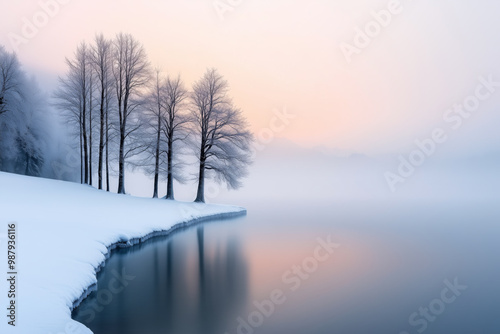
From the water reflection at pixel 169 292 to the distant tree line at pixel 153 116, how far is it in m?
15.3

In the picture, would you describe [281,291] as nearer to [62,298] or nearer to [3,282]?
[62,298]

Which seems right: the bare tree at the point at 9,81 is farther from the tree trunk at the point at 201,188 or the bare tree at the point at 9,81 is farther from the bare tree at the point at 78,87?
the tree trunk at the point at 201,188

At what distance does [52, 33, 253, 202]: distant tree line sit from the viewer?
102 ft

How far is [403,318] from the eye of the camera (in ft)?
33.1

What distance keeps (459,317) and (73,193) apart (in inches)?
899

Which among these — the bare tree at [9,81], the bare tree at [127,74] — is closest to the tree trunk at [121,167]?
the bare tree at [127,74]

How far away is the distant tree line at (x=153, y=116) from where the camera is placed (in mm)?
31234

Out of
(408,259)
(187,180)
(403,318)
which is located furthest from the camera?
(187,180)

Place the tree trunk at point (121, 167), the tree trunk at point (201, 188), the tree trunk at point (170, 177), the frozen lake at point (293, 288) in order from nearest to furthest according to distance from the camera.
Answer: the frozen lake at point (293, 288), the tree trunk at point (121, 167), the tree trunk at point (170, 177), the tree trunk at point (201, 188)

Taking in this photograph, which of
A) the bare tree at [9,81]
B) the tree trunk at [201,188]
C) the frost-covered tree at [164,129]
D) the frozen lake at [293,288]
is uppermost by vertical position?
the bare tree at [9,81]

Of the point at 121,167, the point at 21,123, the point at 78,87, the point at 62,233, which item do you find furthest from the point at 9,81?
the point at 62,233

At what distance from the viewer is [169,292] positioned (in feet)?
38.5

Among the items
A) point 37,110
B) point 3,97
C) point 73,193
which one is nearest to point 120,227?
point 73,193

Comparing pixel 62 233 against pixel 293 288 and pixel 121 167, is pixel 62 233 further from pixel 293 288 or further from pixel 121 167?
pixel 121 167
